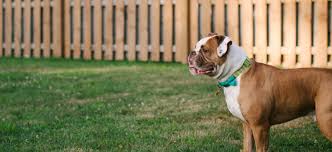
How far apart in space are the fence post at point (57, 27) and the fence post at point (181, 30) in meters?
2.51

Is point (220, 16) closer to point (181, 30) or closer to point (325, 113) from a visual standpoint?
point (181, 30)

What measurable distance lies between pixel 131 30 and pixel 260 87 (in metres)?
8.12

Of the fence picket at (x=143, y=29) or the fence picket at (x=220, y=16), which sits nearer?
the fence picket at (x=220, y=16)

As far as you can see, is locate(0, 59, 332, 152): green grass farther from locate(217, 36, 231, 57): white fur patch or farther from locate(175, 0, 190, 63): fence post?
locate(175, 0, 190, 63): fence post

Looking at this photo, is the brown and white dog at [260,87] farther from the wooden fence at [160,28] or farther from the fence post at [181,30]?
the fence post at [181,30]

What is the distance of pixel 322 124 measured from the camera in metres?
5.05

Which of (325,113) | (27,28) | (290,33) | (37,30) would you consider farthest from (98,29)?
(325,113)

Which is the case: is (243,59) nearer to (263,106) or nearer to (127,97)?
(263,106)

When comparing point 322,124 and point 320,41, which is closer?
point 322,124

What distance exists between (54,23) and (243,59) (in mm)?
9232

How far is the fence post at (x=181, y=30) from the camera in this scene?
12664 millimetres

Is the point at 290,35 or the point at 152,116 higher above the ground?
the point at 290,35

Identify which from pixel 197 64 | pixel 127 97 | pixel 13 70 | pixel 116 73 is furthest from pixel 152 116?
pixel 13 70

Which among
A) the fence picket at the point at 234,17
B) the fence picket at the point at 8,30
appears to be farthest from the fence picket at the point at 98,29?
the fence picket at the point at 234,17
